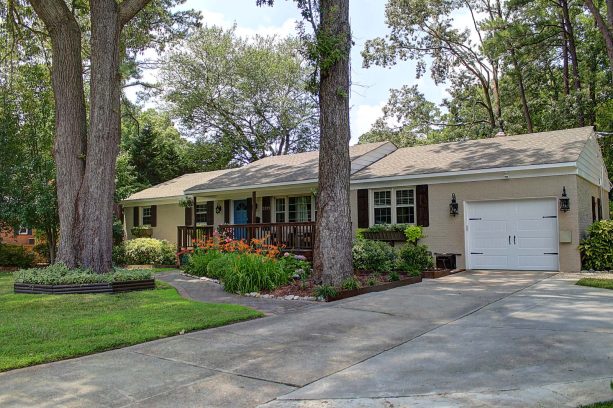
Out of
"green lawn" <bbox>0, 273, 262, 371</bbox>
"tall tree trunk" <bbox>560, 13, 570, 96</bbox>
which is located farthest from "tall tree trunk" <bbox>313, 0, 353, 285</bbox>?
"tall tree trunk" <bbox>560, 13, 570, 96</bbox>

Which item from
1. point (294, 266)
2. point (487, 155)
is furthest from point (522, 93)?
point (294, 266)

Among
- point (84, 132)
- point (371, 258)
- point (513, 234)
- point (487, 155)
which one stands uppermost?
point (84, 132)

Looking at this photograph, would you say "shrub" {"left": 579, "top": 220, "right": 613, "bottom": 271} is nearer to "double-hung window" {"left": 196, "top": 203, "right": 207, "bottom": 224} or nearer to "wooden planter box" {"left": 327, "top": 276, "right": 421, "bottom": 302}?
"wooden planter box" {"left": 327, "top": 276, "right": 421, "bottom": 302}

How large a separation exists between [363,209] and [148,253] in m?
9.09

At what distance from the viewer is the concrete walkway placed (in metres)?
8.23

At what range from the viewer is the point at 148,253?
19.0 metres

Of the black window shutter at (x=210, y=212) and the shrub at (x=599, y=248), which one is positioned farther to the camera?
the black window shutter at (x=210, y=212)

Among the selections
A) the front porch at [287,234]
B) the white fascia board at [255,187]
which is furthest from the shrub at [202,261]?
the white fascia board at [255,187]

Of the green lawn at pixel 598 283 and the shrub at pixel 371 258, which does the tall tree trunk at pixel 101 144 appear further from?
the green lawn at pixel 598 283

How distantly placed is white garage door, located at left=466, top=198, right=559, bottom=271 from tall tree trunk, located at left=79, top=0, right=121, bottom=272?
33.2 feet

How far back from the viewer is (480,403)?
359 cm

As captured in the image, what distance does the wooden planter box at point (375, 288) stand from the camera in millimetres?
9109

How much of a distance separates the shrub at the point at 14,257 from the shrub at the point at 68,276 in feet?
31.3

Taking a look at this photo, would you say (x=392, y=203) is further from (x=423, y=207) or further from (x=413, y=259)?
(x=413, y=259)
